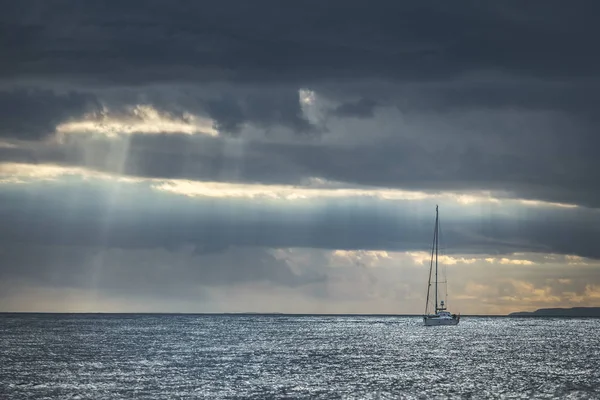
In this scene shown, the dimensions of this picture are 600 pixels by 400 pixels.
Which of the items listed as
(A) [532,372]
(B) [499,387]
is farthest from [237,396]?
(A) [532,372]

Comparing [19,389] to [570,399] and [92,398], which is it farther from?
[570,399]

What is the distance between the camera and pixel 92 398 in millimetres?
102125

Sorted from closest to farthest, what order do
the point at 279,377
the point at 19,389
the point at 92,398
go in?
the point at 92,398
the point at 19,389
the point at 279,377

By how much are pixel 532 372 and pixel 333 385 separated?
123ft

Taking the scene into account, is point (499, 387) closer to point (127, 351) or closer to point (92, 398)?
point (92, 398)

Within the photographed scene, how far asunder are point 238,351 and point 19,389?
79.6 meters

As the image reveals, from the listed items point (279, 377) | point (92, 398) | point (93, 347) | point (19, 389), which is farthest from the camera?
point (93, 347)

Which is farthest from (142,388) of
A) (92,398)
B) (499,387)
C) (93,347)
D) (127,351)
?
(93,347)

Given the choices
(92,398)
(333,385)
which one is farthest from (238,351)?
(92,398)

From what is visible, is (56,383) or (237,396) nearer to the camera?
(237,396)

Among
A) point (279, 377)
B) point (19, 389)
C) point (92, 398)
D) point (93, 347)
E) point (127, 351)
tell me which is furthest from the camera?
point (93, 347)

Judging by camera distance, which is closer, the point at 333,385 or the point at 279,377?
the point at 333,385

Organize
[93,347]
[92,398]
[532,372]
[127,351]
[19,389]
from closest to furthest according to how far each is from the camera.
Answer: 1. [92,398]
2. [19,389]
3. [532,372]
4. [127,351]
5. [93,347]

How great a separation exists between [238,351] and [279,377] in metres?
60.6
